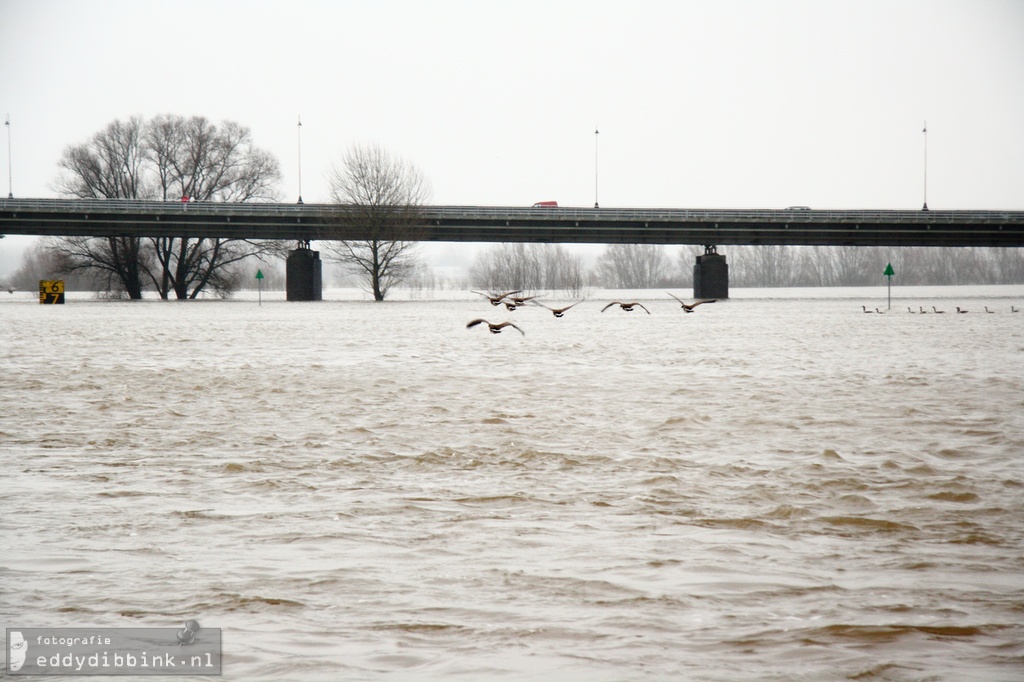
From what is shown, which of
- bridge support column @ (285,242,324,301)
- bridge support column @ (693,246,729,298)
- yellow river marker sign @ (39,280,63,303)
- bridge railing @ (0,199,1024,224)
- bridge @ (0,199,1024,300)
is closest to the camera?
yellow river marker sign @ (39,280,63,303)

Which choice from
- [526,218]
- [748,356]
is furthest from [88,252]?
[748,356]

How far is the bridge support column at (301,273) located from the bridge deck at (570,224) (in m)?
1.67

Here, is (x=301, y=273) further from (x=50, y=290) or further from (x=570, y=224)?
(x=570, y=224)

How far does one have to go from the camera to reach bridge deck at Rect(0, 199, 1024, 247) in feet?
231

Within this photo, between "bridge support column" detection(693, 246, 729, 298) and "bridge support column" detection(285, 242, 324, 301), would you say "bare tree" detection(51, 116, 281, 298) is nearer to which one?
"bridge support column" detection(285, 242, 324, 301)

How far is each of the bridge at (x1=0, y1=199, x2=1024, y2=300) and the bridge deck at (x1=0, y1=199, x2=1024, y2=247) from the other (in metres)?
0.07

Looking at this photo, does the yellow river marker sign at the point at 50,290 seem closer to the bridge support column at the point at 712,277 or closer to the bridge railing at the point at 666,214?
the bridge railing at the point at 666,214

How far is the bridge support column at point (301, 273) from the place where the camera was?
7612 cm

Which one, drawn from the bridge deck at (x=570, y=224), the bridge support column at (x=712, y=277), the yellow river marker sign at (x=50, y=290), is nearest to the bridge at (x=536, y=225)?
the bridge deck at (x=570, y=224)

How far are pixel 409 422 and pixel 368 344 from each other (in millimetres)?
13848

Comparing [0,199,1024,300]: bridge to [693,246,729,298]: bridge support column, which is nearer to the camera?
[0,199,1024,300]: bridge

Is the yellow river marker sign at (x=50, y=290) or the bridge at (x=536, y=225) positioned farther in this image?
the bridge at (x=536, y=225)

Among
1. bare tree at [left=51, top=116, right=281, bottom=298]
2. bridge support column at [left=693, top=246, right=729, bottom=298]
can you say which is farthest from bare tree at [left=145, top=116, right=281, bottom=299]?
bridge support column at [left=693, top=246, right=729, bottom=298]

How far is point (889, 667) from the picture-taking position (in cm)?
430
